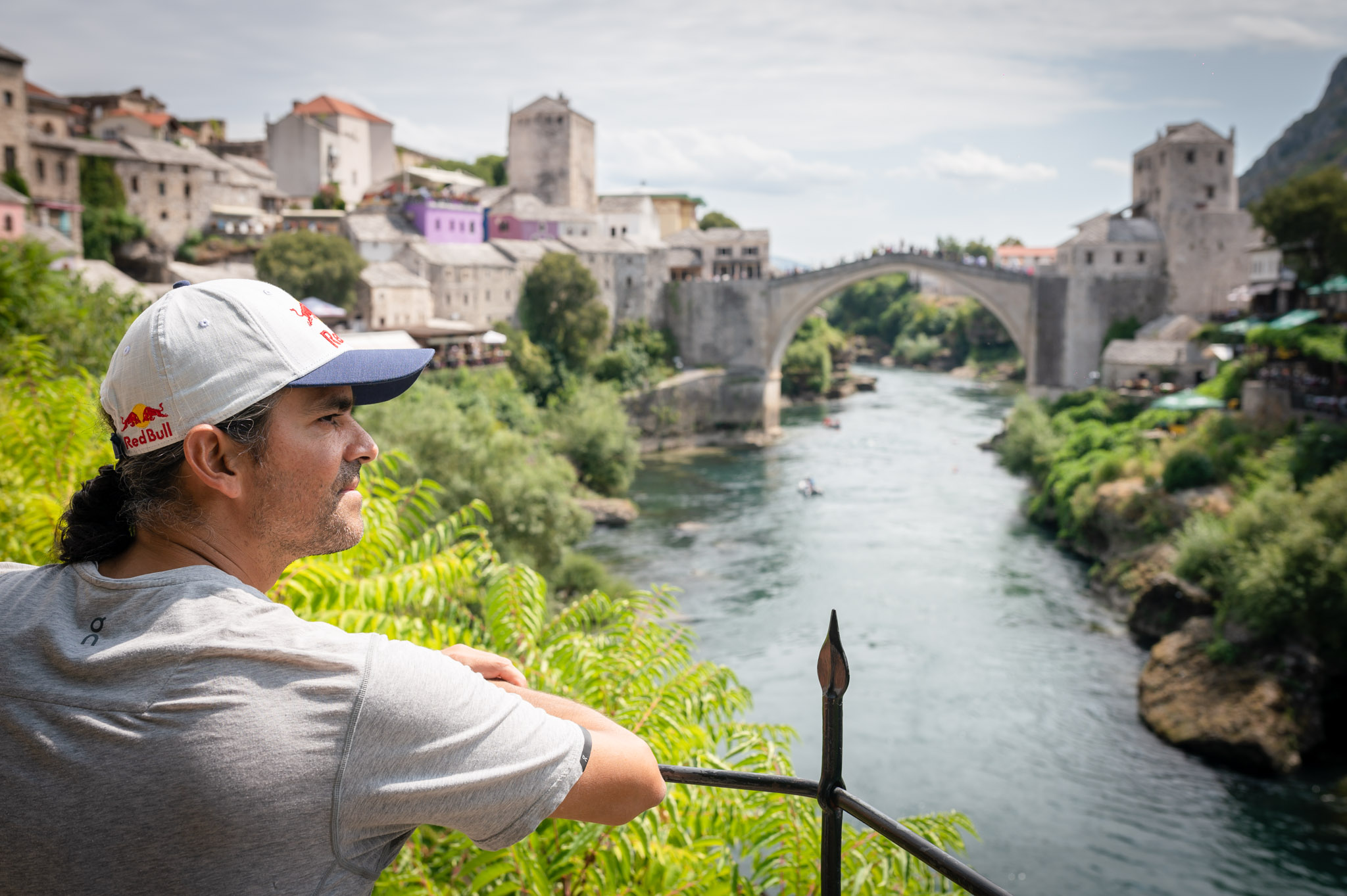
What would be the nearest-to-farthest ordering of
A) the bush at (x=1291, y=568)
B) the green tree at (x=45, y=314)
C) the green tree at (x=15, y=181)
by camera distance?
the green tree at (x=45, y=314) → the bush at (x=1291, y=568) → the green tree at (x=15, y=181)

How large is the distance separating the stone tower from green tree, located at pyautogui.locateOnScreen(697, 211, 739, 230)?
14.6m

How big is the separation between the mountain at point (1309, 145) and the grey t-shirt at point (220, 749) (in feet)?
168

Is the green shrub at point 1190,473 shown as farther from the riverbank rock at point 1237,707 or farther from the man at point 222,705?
the man at point 222,705

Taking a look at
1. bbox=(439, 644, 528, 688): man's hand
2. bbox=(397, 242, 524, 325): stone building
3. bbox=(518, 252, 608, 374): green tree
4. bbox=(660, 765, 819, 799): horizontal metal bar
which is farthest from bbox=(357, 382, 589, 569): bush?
bbox=(439, 644, 528, 688): man's hand

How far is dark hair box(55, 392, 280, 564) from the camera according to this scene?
1328mm

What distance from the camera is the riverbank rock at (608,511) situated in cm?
2419

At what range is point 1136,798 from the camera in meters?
11.8

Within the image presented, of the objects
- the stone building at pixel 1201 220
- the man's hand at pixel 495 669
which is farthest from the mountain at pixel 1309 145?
the man's hand at pixel 495 669

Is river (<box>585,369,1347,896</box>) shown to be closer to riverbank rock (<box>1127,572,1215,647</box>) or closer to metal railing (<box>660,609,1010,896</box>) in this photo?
riverbank rock (<box>1127,572,1215,647</box>)

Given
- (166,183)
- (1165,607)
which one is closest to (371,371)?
(1165,607)

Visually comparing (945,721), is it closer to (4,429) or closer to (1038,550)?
(1038,550)

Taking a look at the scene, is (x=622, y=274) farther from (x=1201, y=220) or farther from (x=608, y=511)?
(x=1201, y=220)

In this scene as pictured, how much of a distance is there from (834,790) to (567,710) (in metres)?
0.46

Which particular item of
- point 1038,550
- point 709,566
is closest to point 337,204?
point 709,566
